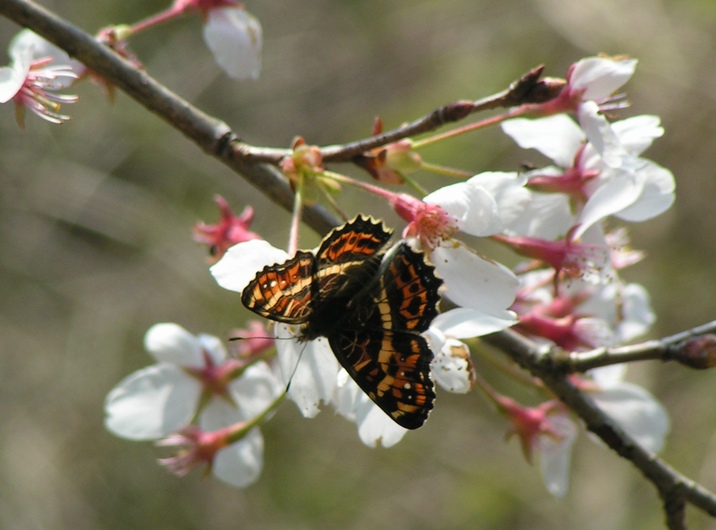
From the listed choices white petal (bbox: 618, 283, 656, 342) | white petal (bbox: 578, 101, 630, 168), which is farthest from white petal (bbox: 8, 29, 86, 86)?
white petal (bbox: 618, 283, 656, 342)

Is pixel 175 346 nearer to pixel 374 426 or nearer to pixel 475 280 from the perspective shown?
pixel 374 426

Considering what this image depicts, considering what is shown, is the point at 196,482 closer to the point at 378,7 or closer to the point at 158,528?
the point at 158,528

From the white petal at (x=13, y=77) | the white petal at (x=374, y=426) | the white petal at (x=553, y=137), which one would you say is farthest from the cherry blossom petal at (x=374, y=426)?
the white petal at (x=13, y=77)

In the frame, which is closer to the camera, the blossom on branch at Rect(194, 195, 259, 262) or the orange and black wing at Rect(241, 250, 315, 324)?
the orange and black wing at Rect(241, 250, 315, 324)

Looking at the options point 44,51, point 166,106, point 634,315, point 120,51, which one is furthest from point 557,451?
point 44,51

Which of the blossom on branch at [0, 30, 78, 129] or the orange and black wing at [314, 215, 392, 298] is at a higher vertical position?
the blossom on branch at [0, 30, 78, 129]

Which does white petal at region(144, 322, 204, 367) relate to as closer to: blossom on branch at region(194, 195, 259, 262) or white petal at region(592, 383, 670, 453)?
blossom on branch at region(194, 195, 259, 262)

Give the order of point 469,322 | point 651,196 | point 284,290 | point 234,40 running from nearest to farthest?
point 284,290
point 469,322
point 651,196
point 234,40

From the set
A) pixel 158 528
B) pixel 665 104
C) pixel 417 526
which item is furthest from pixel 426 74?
pixel 158 528
